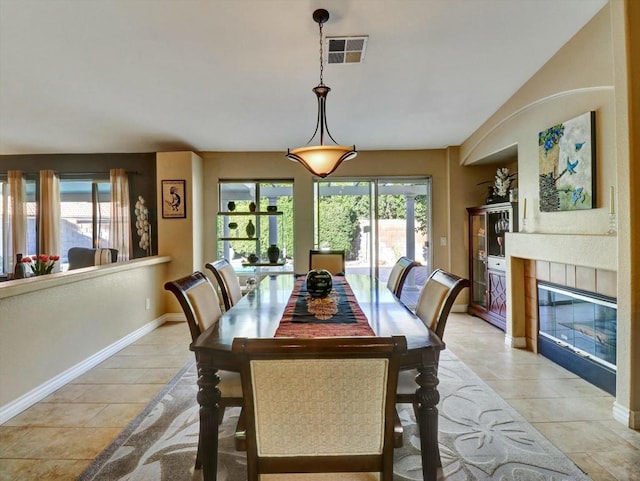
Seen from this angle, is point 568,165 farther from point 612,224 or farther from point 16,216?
point 16,216

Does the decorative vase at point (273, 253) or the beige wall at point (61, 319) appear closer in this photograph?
the beige wall at point (61, 319)

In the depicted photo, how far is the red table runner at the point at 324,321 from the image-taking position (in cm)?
172

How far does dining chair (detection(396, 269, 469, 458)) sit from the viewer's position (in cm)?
170

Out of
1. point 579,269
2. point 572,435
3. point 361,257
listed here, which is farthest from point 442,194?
point 572,435

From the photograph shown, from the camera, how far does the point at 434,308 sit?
1.97 metres

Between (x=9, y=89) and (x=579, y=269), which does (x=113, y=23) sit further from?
(x=579, y=269)

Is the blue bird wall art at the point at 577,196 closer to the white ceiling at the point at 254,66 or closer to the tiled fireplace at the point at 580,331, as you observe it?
the tiled fireplace at the point at 580,331

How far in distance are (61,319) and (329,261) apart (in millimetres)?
2559

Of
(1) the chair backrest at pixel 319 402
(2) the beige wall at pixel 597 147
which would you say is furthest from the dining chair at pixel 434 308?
(2) the beige wall at pixel 597 147

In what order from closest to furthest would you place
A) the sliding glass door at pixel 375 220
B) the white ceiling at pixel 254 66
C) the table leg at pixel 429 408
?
1. the table leg at pixel 429 408
2. the white ceiling at pixel 254 66
3. the sliding glass door at pixel 375 220

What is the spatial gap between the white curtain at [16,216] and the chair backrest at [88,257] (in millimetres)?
1244

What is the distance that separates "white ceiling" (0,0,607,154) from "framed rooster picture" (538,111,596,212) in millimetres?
699

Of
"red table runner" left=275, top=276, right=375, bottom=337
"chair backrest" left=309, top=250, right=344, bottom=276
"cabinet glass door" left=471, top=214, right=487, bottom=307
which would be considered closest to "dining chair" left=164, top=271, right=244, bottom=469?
"red table runner" left=275, top=276, right=375, bottom=337

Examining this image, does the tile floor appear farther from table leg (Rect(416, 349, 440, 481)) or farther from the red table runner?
the red table runner
